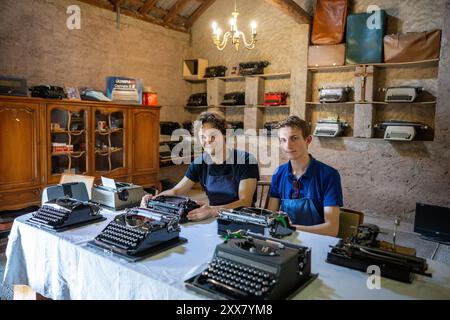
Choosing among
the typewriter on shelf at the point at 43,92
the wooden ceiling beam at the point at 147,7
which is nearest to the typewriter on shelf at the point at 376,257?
the typewriter on shelf at the point at 43,92

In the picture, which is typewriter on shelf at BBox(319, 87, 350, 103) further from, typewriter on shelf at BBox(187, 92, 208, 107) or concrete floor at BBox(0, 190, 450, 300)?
typewriter on shelf at BBox(187, 92, 208, 107)

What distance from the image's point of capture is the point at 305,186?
2.29 m

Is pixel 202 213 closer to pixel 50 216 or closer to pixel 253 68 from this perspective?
pixel 50 216

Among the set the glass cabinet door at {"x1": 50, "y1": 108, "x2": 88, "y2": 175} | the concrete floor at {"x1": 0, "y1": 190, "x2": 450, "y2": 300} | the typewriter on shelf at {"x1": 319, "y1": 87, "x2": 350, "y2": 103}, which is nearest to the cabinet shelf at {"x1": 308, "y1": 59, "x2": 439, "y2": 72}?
the typewriter on shelf at {"x1": 319, "y1": 87, "x2": 350, "y2": 103}

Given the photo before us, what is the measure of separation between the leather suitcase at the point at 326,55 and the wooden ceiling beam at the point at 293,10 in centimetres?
43

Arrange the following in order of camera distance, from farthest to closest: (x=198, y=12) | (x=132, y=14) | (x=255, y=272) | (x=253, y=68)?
(x=198, y=12)
(x=253, y=68)
(x=132, y=14)
(x=255, y=272)

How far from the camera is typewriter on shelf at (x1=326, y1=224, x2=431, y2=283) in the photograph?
4.67 ft

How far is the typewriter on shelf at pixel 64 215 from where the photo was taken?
2.00m

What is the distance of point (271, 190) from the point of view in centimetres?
249

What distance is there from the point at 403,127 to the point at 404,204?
1088 mm

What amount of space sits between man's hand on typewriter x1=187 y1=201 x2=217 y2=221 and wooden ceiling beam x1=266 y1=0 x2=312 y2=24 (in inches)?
141

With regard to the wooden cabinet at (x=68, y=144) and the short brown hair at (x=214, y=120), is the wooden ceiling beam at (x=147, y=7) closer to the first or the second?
the wooden cabinet at (x=68, y=144)

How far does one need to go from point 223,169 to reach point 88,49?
380 cm

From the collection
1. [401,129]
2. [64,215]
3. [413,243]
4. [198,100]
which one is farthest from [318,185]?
[198,100]
